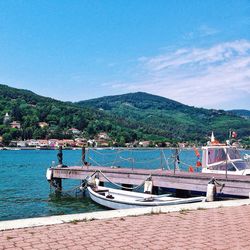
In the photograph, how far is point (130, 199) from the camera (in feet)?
56.6

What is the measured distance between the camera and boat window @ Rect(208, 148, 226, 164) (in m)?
20.5

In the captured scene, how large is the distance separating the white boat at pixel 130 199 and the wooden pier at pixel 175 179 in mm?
1500

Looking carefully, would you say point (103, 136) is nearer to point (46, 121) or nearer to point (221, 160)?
point (46, 121)

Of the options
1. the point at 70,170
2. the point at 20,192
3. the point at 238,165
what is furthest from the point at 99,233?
the point at 20,192

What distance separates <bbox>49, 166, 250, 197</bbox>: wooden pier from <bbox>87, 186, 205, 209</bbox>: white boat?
1.50 metres

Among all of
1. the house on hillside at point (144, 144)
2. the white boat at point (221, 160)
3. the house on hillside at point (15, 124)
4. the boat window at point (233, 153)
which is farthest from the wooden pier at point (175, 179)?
the house on hillside at point (15, 124)

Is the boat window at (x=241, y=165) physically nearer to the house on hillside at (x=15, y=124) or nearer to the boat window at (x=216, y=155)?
the boat window at (x=216, y=155)

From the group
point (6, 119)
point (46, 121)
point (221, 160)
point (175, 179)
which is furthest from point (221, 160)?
point (46, 121)

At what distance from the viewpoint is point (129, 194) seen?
60.4 ft

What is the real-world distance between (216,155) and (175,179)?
3437 millimetres

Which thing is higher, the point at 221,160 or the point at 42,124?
the point at 42,124

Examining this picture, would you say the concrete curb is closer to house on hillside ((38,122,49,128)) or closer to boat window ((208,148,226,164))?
boat window ((208,148,226,164))

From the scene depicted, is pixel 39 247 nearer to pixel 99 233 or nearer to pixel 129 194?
pixel 99 233

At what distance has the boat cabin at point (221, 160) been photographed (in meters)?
20.1
